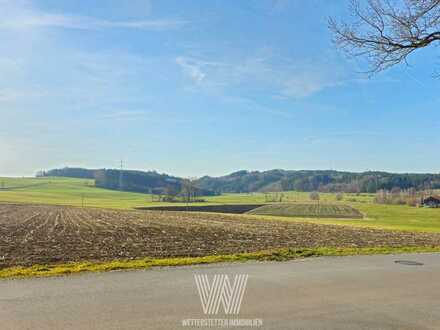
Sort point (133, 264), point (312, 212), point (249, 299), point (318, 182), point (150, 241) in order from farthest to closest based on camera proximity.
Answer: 1. point (318, 182)
2. point (312, 212)
3. point (150, 241)
4. point (133, 264)
5. point (249, 299)

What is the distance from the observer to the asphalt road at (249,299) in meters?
5.61

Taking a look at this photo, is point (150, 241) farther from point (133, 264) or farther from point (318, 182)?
point (318, 182)

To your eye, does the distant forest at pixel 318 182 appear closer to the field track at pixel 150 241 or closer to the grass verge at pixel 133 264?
the field track at pixel 150 241

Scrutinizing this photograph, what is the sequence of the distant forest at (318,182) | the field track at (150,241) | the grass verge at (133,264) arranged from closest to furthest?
the grass verge at (133,264)
the field track at (150,241)
the distant forest at (318,182)

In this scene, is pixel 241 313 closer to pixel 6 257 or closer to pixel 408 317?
pixel 408 317

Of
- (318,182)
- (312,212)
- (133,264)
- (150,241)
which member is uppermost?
(318,182)

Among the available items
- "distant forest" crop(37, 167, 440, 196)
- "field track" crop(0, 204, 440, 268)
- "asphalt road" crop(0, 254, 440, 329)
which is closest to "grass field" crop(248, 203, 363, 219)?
"field track" crop(0, 204, 440, 268)

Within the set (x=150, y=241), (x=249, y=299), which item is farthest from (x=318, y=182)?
(x=249, y=299)

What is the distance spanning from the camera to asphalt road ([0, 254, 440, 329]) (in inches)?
221

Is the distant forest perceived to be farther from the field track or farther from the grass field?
the field track

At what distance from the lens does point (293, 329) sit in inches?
211

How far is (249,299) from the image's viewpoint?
6.77m

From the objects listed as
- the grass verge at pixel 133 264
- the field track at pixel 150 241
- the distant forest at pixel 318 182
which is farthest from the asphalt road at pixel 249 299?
the distant forest at pixel 318 182

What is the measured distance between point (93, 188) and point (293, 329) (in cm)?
16049
